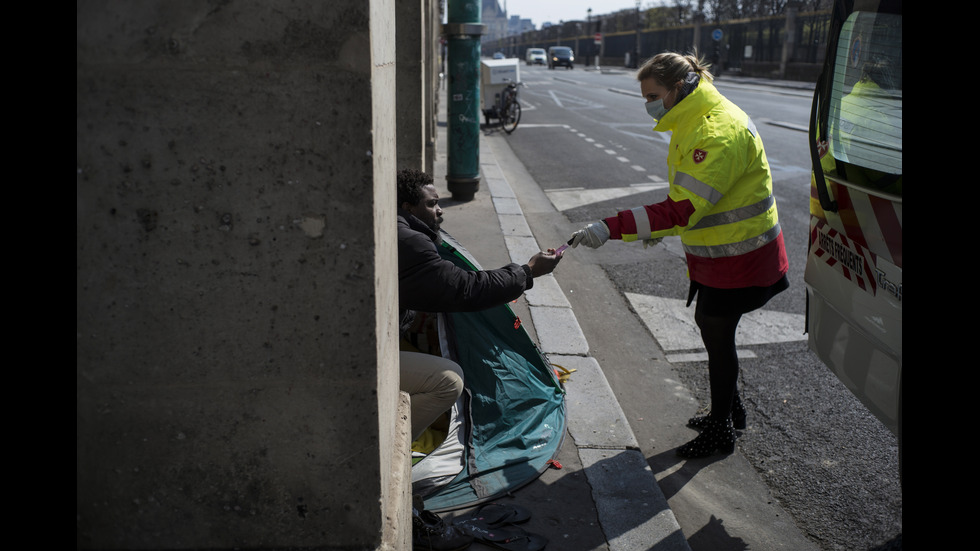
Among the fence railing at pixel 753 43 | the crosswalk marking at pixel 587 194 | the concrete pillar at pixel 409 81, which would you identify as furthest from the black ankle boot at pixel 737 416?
the fence railing at pixel 753 43

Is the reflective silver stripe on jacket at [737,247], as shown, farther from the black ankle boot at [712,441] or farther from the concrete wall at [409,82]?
the concrete wall at [409,82]

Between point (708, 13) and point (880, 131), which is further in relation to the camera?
point (708, 13)

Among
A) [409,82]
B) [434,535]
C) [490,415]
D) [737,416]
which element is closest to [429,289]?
[490,415]

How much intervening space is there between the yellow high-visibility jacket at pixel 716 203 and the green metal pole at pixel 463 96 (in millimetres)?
6017

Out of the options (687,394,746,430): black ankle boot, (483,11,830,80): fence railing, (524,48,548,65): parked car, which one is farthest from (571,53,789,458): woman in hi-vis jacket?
(524,48,548,65): parked car

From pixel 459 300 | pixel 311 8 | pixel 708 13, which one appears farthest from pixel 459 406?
pixel 708 13

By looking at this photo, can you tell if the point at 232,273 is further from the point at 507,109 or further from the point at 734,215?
the point at 507,109

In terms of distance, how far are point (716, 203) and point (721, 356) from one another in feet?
2.41

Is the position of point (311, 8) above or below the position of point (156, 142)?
above

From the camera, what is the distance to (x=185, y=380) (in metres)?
1.74

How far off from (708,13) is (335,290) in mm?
63350

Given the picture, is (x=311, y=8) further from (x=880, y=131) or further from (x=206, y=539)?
(x=880, y=131)
